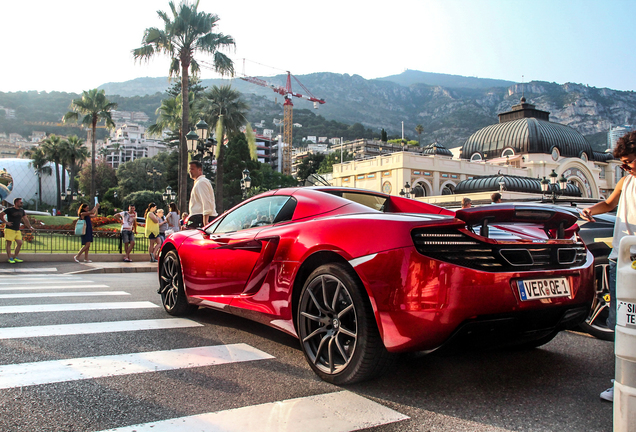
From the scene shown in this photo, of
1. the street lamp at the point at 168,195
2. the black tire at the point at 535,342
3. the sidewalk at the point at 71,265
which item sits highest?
the street lamp at the point at 168,195

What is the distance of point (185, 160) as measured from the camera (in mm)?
24547

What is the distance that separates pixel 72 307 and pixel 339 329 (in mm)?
4025

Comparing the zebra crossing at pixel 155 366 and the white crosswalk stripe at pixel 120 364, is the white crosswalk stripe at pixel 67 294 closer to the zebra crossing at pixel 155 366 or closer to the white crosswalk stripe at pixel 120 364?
the zebra crossing at pixel 155 366

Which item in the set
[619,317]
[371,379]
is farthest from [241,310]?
[619,317]

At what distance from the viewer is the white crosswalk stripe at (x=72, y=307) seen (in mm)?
5371

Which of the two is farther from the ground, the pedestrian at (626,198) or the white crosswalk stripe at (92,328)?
the pedestrian at (626,198)

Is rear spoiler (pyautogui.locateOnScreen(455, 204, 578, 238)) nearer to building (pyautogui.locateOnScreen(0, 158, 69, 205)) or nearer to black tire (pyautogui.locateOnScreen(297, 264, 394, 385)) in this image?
black tire (pyautogui.locateOnScreen(297, 264, 394, 385))

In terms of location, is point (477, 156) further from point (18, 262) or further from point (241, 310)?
point (241, 310)

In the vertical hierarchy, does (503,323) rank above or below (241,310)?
above

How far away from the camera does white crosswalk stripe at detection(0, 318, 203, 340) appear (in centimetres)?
421

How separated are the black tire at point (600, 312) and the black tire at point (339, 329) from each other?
2.67 metres

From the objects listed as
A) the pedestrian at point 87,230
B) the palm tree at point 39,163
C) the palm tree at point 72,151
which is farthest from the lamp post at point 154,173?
the pedestrian at point 87,230

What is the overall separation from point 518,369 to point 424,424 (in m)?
1.34

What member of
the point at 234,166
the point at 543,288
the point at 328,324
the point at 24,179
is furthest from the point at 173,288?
the point at 24,179
